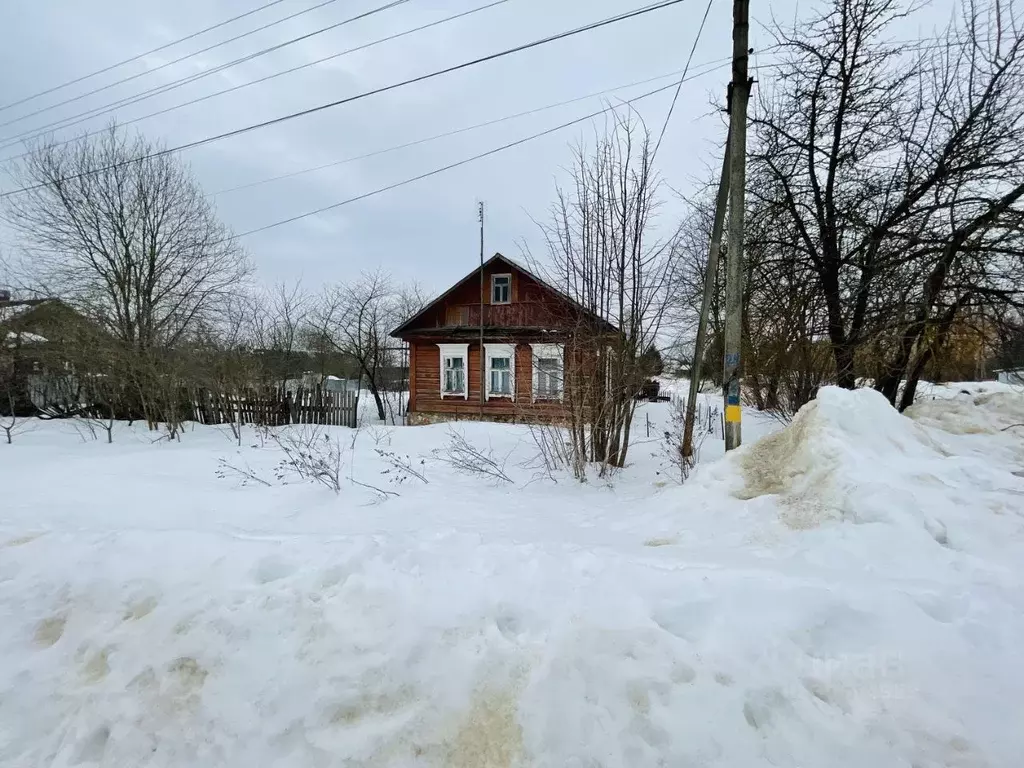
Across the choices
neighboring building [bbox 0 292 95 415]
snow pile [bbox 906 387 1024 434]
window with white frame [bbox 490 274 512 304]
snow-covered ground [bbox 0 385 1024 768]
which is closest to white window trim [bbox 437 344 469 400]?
window with white frame [bbox 490 274 512 304]

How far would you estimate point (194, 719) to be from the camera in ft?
6.79

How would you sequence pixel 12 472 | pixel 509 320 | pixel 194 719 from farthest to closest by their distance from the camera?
pixel 509 320, pixel 12 472, pixel 194 719

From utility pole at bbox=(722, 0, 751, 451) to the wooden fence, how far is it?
10.8 meters

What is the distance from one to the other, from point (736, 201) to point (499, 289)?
1239 cm

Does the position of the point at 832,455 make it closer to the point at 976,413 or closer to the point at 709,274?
the point at 709,274

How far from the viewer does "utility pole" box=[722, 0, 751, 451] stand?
5301 mm

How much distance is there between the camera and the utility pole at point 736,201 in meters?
5.30

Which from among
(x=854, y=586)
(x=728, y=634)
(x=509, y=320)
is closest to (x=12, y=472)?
(x=728, y=634)

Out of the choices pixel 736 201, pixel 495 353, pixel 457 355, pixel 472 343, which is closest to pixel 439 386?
pixel 457 355

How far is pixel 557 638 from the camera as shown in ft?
7.13

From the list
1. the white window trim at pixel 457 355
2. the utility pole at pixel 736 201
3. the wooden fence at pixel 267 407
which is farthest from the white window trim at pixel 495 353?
the utility pole at pixel 736 201

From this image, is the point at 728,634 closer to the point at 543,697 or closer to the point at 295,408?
the point at 543,697

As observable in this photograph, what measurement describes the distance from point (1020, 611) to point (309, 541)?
394cm

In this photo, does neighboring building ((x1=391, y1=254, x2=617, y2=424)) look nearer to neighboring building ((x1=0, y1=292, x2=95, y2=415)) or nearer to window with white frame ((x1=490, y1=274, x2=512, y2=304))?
window with white frame ((x1=490, y1=274, x2=512, y2=304))
